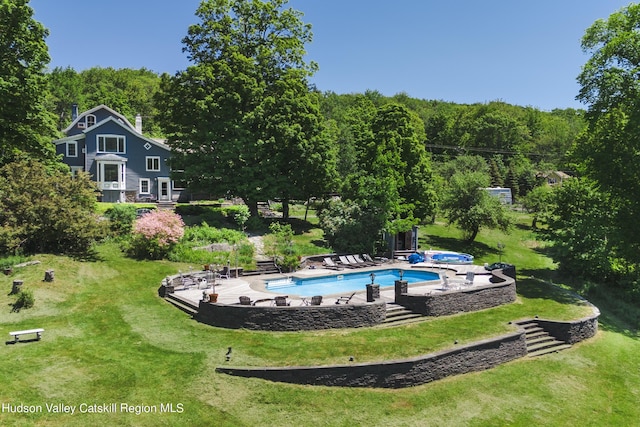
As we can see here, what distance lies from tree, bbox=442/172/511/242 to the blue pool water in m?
12.8

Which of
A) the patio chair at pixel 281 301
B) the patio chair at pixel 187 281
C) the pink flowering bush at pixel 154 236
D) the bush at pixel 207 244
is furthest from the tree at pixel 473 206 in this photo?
the patio chair at pixel 281 301

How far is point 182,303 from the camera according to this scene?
63.3 ft

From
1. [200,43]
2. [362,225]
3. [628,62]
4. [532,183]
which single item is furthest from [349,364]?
[532,183]

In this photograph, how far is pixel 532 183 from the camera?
2908 inches

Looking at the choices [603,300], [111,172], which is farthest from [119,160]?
[603,300]

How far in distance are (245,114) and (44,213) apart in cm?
1725

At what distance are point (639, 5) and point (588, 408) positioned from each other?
2556cm

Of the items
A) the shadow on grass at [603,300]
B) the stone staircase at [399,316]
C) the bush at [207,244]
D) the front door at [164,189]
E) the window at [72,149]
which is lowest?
the shadow on grass at [603,300]

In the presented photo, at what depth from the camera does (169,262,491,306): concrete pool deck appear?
63.5ft

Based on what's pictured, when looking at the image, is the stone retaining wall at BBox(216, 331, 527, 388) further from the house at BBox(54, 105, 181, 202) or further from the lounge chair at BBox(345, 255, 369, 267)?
the house at BBox(54, 105, 181, 202)

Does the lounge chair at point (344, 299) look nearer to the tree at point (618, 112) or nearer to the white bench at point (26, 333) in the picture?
the white bench at point (26, 333)

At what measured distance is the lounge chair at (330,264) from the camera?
2814 centimetres

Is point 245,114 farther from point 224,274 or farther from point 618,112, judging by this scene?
point 618,112

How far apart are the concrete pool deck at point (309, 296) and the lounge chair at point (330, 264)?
450mm
